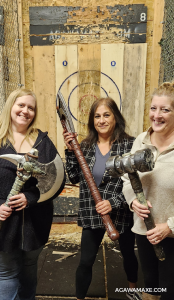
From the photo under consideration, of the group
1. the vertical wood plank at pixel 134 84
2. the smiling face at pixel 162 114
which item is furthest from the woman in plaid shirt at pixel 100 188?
the vertical wood plank at pixel 134 84

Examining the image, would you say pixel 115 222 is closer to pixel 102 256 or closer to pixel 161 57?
pixel 102 256

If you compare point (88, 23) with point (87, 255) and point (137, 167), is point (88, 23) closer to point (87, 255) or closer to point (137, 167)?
point (137, 167)

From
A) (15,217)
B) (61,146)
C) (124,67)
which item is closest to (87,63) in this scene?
(124,67)

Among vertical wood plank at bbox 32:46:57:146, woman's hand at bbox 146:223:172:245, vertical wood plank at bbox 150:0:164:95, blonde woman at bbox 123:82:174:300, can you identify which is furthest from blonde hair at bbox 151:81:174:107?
vertical wood plank at bbox 32:46:57:146

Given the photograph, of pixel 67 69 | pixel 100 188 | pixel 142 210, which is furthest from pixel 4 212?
pixel 67 69

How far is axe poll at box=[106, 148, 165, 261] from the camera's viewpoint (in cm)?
128

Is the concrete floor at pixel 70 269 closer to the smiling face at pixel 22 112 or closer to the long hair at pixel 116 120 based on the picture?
the long hair at pixel 116 120

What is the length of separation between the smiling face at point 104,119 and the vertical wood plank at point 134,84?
1380 millimetres

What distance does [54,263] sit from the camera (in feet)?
9.18

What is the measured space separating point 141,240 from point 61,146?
7.08 ft

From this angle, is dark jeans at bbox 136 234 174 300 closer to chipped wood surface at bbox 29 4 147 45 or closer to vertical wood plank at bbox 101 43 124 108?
vertical wood plank at bbox 101 43 124 108

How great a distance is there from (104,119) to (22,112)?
681 mm

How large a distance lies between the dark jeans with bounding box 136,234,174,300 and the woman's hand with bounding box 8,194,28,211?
83 centimetres

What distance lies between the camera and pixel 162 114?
4.57 feet
